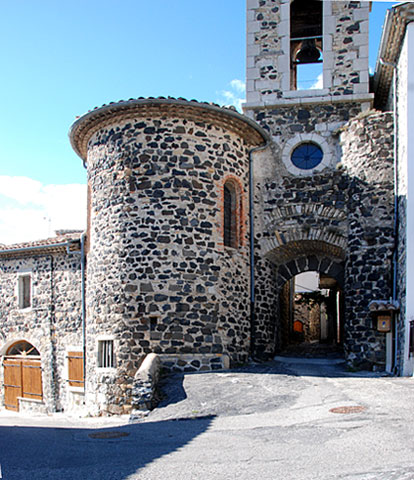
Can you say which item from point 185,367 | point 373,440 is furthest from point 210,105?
point 373,440

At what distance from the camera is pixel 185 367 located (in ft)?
40.8

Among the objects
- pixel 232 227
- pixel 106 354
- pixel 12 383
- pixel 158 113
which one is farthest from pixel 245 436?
pixel 12 383

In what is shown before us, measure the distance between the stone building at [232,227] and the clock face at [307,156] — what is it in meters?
0.04

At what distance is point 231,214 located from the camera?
14.3m

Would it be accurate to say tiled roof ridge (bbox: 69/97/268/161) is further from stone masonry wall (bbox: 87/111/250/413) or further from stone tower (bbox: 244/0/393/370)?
stone tower (bbox: 244/0/393/370)

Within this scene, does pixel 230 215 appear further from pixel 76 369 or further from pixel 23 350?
pixel 23 350

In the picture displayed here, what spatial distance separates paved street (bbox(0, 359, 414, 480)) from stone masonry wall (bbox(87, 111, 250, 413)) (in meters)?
1.13

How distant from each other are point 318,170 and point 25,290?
359 inches

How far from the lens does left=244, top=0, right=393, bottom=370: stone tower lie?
13.9 metres

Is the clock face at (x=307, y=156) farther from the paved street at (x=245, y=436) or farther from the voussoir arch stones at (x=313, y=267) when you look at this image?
the paved street at (x=245, y=436)

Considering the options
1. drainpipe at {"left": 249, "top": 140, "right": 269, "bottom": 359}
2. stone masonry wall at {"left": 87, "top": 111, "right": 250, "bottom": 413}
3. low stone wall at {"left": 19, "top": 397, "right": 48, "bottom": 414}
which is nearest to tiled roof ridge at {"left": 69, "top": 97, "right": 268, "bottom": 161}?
stone masonry wall at {"left": 87, "top": 111, "right": 250, "bottom": 413}

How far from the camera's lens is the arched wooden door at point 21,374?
1608cm

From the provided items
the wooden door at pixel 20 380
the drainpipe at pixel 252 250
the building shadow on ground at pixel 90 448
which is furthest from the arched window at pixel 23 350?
the building shadow on ground at pixel 90 448

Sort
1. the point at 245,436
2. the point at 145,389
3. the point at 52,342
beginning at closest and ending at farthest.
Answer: the point at 245,436
the point at 145,389
the point at 52,342
